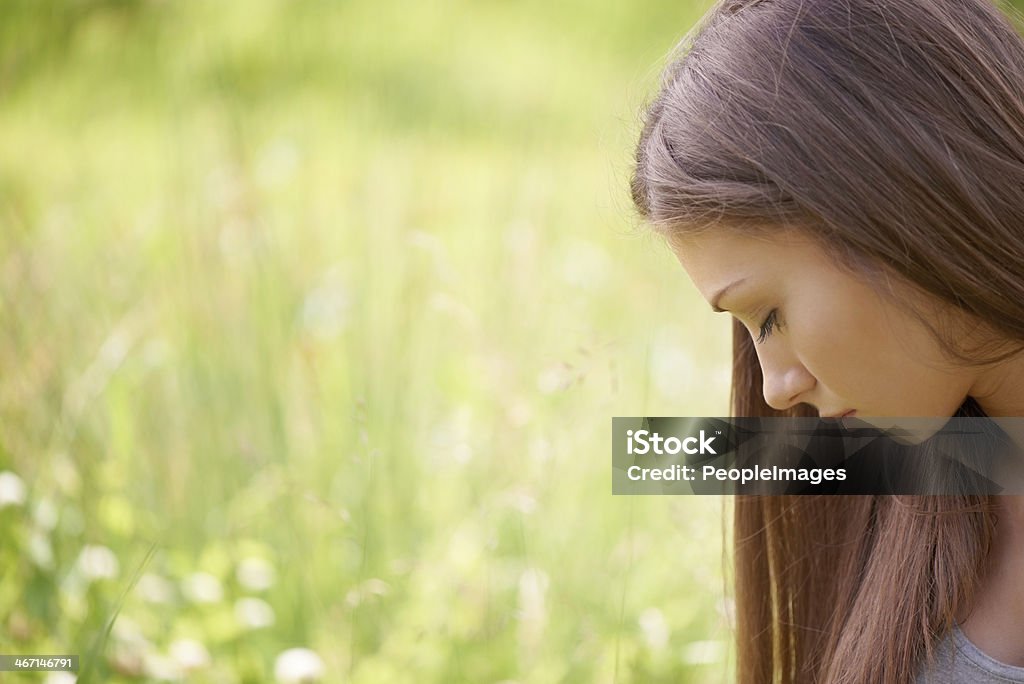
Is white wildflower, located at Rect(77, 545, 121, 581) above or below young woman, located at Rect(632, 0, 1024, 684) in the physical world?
below

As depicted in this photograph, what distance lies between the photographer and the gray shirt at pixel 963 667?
1.03 m

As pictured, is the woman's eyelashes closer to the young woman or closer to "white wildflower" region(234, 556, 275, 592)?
the young woman

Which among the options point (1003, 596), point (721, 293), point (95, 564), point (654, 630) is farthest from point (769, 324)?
point (95, 564)

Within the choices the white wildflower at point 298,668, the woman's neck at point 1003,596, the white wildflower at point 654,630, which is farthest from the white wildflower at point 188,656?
the woman's neck at point 1003,596

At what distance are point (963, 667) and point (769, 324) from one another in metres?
0.43

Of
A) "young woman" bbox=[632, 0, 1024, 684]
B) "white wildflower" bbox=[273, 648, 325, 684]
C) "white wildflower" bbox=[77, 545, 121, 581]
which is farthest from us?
"white wildflower" bbox=[77, 545, 121, 581]

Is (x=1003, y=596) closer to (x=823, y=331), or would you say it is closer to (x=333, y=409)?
(x=823, y=331)

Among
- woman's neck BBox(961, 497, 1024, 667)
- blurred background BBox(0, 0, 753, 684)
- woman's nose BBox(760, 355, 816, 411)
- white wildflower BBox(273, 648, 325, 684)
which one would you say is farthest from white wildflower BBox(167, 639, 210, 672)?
woman's neck BBox(961, 497, 1024, 667)

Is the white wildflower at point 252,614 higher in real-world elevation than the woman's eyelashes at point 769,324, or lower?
lower

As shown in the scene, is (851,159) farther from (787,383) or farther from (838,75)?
(787,383)

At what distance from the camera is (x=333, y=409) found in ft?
6.44

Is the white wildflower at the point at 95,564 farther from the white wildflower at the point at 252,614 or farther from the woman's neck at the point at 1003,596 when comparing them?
the woman's neck at the point at 1003,596

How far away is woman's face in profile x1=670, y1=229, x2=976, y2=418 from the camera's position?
3.13 ft

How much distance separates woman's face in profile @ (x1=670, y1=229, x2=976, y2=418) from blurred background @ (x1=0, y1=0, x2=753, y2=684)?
221mm
